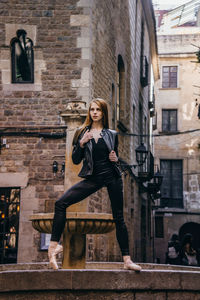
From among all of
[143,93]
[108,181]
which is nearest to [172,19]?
[143,93]

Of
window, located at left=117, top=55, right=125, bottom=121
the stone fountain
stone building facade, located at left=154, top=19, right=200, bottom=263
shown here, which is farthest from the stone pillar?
stone building facade, located at left=154, top=19, right=200, bottom=263

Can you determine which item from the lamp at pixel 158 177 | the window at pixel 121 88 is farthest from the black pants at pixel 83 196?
the lamp at pixel 158 177

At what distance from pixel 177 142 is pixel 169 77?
176 inches

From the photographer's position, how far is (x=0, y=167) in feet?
47.4

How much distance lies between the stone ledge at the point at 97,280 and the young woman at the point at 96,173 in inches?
11.9

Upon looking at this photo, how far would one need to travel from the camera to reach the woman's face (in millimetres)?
6785

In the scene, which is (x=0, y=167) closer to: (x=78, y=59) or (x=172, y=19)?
(x=78, y=59)

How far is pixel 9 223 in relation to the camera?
47.2 ft

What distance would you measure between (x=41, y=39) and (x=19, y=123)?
2.18 metres

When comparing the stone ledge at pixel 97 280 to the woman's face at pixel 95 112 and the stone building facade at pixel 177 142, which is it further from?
the stone building facade at pixel 177 142

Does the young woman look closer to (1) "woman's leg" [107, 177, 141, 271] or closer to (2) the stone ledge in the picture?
(1) "woman's leg" [107, 177, 141, 271]

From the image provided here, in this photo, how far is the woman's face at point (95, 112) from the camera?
6.79 metres

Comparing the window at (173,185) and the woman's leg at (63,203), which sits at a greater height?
the window at (173,185)

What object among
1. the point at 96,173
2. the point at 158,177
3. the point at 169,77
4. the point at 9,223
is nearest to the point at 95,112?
the point at 96,173
